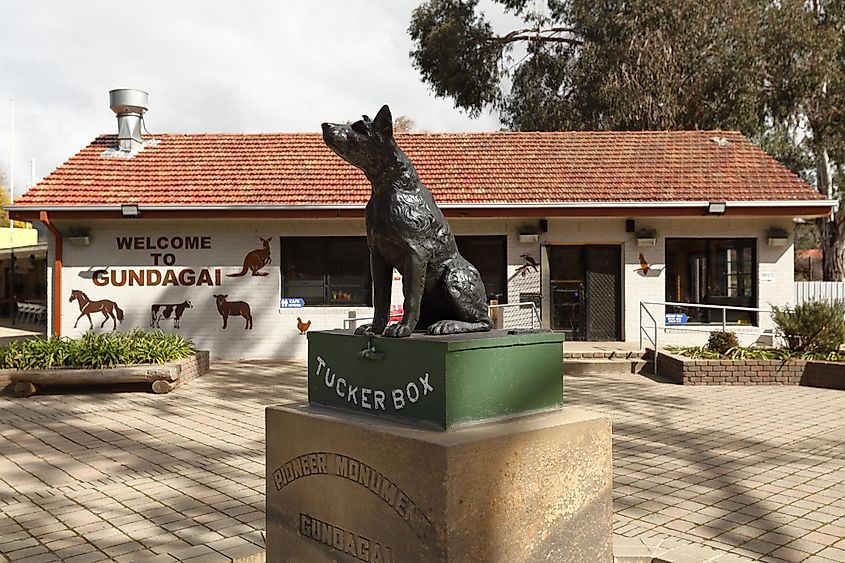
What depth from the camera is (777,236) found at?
13.5 meters

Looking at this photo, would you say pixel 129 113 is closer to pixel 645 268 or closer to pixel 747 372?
pixel 645 268

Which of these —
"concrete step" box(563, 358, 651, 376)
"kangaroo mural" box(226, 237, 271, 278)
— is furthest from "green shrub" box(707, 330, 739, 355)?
"kangaroo mural" box(226, 237, 271, 278)

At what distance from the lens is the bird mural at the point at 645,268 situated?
13.6 m

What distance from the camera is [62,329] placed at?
1330 cm

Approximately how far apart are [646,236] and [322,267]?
20.6 ft

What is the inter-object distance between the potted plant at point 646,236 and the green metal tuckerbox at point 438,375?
10866mm

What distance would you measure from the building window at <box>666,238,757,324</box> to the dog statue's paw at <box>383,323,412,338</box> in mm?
11685

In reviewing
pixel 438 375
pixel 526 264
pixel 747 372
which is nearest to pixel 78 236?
pixel 526 264

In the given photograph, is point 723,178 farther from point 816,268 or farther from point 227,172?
point 816,268

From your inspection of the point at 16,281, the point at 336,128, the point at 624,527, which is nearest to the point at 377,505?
the point at 336,128

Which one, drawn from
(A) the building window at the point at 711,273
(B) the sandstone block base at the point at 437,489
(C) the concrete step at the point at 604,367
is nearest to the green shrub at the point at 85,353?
(C) the concrete step at the point at 604,367

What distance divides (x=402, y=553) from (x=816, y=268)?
48.9 m

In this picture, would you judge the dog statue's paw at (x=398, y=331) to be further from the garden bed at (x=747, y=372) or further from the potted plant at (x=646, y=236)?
the potted plant at (x=646, y=236)

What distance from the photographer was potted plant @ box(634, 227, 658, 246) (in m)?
13.5
